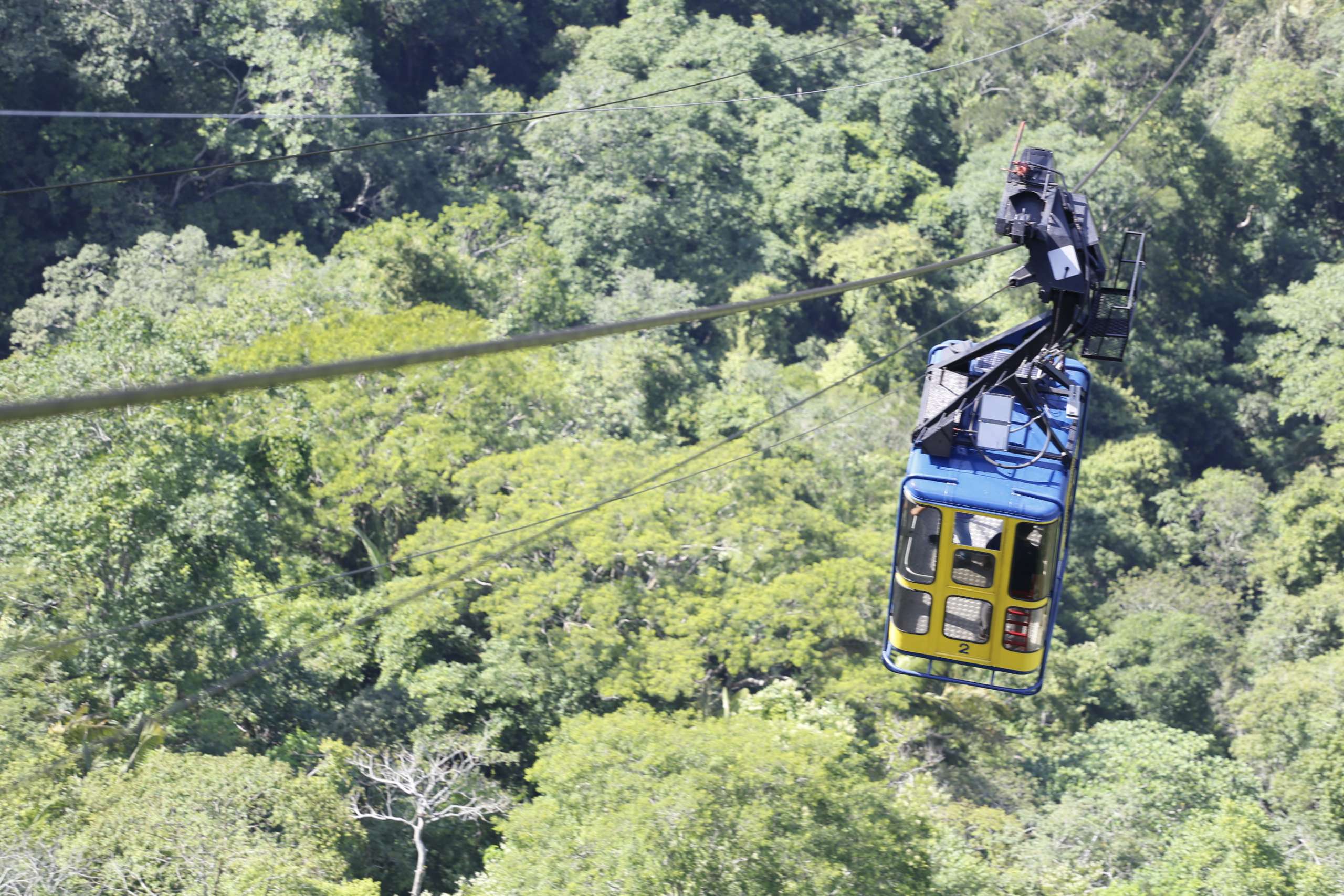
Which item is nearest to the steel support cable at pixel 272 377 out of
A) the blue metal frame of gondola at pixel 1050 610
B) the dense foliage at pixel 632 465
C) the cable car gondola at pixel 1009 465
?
the dense foliage at pixel 632 465

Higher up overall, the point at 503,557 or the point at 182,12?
the point at 182,12

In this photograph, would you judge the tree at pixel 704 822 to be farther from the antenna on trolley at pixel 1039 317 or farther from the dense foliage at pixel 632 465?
the antenna on trolley at pixel 1039 317

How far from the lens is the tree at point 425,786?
59.1 feet

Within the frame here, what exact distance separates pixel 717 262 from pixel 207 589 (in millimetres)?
22522

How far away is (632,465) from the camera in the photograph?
75.9 ft

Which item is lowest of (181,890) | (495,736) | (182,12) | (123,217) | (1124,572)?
(1124,572)

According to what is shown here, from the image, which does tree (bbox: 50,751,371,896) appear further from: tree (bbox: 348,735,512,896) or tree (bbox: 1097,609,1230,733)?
tree (bbox: 1097,609,1230,733)

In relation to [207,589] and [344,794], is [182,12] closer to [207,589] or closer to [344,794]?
[207,589]

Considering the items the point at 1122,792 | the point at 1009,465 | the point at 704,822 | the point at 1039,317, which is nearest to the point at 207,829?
the point at 704,822

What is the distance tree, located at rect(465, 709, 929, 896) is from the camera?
14.8m

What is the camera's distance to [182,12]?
114 feet

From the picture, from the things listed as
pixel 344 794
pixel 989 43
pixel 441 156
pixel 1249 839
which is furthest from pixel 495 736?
pixel 989 43

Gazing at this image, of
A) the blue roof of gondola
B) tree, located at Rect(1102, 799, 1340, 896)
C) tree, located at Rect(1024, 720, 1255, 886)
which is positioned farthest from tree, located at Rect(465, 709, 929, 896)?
the blue roof of gondola

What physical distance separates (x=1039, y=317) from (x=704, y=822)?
6.84 metres
